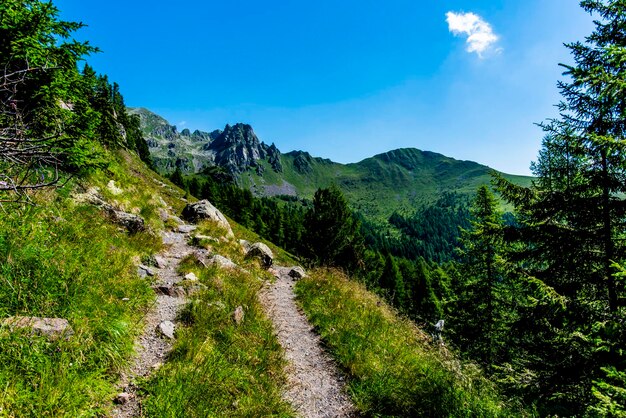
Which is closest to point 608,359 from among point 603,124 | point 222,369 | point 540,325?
point 540,325

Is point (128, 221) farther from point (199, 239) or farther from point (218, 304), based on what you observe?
point (218, 304)

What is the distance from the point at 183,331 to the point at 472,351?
19250mm

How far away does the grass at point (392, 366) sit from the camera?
5.11 m

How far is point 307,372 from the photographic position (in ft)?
20.8

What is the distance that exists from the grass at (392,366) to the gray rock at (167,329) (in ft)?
12.1

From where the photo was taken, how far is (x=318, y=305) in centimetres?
991

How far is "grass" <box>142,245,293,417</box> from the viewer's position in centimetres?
397

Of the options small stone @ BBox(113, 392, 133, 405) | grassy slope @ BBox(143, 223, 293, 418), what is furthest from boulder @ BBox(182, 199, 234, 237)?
small stone @ BBox(113, 392, 133, 405)

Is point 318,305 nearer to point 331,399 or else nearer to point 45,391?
point 331,399

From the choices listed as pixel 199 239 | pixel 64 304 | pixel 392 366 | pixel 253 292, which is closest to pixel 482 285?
→ pixel 392 366

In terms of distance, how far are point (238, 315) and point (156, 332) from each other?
186cm

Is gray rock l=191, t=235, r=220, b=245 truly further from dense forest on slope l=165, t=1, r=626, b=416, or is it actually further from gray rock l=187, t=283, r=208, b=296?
dense forest on slope l=165, t=1, r=626, b=416

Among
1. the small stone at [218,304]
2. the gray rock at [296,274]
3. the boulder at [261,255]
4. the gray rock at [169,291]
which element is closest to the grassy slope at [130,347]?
the small stone at [218,304]

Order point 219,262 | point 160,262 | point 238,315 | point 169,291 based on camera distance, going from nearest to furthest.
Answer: point 238,315 → point 169,291 → point 160,262 → point 219,262
